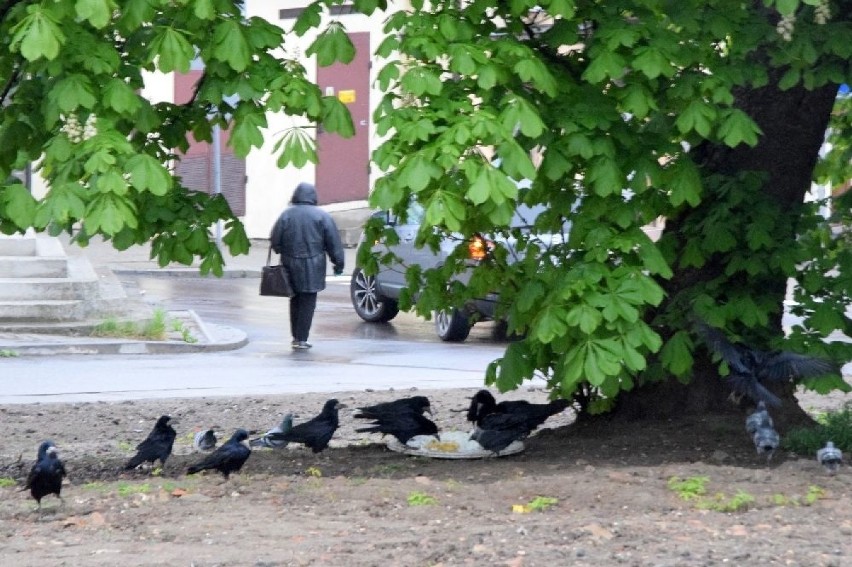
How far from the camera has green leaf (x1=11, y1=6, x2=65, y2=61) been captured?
5.98m

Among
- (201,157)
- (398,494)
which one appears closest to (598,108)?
(398,494)

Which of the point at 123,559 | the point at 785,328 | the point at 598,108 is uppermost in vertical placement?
the point at 598,108

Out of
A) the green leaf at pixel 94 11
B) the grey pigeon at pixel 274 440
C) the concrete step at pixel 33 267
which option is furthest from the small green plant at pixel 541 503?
the concrete step at pixel 33 267

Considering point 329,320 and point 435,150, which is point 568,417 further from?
point 329,320

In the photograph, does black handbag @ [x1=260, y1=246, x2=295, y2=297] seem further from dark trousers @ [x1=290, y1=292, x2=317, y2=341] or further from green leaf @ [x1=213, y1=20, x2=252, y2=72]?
green leaf @ [x1=213, y1=20, x2=252, y2=72]

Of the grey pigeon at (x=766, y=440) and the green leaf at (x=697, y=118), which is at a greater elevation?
the green leaf at (x=697, y=118)

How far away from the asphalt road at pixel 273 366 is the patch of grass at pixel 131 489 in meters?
4.83

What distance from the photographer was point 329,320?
779 inches

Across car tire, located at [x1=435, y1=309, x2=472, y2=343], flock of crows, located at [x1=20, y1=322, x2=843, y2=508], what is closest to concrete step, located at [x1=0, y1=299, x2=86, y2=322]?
car tire, located at [x1=435, y1=309, x2=472, y2=343]

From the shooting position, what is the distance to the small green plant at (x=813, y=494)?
23.2 ft

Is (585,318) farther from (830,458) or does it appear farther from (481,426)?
(481,426)

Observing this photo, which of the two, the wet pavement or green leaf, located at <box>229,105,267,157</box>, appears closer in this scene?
green leaf, located at <box>229,105,267,157</box>

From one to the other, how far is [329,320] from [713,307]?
39.2 ft

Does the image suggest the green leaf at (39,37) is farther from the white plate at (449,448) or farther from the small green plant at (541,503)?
the white plate at (449,448)
